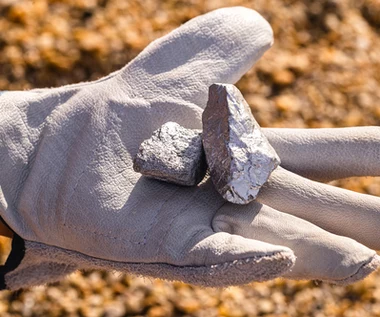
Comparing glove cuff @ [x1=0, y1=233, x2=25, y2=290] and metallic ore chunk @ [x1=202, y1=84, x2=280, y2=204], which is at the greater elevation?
metallic ore chunk @ [x1=202, y1=84, x2=280, y2=204]

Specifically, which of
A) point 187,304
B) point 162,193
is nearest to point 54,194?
point 162,193

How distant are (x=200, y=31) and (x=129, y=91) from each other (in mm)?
253

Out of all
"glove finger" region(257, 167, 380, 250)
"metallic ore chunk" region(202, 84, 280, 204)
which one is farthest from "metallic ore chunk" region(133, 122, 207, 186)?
"glove finger" region(257, 167, 380, 250)

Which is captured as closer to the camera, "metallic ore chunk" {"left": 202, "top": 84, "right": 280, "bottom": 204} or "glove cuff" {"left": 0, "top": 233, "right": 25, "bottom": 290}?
"metallic ore chunk" {"left": 202, "top": 84, "right": 280, "bottom": 204}

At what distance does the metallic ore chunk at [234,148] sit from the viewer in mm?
1355

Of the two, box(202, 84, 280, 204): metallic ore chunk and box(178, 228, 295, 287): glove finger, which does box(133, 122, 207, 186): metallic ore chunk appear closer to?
box(202, 84, 280, 204): metallic ore chunk

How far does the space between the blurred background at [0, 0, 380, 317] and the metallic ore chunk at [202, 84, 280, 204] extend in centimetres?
89

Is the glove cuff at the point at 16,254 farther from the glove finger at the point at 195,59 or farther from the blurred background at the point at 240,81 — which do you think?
the blurred background at the point at 240,81

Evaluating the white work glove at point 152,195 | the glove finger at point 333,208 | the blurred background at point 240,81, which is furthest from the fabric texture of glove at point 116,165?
the blurred background at point 240,81

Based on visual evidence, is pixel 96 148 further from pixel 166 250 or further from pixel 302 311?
pixel 302 311

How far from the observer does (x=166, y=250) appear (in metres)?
1.30

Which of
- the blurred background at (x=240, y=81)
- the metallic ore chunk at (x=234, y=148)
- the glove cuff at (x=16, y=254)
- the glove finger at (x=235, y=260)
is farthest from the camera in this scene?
the blurred background at (x=240, y=81)

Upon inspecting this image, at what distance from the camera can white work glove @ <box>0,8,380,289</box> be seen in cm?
127

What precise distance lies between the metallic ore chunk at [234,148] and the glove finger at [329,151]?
0.12 meters
